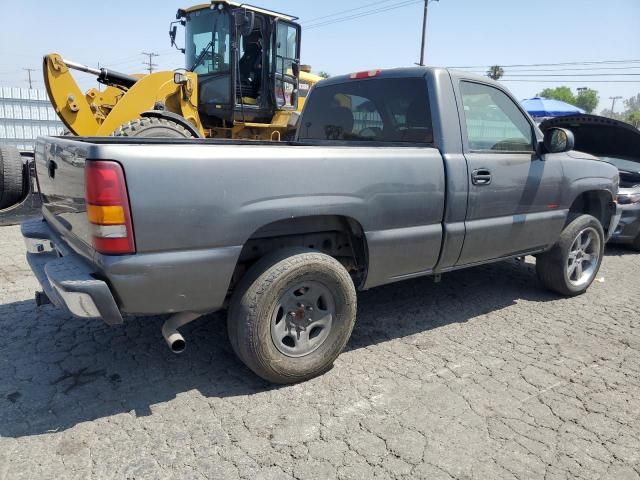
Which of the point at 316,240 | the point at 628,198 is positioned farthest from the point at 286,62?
A: the point at 316,240

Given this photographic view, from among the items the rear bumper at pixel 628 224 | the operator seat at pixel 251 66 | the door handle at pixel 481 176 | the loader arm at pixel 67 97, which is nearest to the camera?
the door handle at pixel 481 176

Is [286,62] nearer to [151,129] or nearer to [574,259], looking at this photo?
[151,129]

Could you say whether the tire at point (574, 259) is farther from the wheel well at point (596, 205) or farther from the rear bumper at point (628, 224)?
the rear bumper at point (628, 224)

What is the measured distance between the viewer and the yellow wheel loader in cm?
747

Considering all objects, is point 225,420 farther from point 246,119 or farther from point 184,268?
point 246,119

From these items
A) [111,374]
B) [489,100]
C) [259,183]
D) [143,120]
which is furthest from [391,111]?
[143,120]

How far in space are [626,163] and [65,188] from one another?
7862mm

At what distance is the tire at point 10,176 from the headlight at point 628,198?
8.31 meters

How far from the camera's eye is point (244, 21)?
7621 mm

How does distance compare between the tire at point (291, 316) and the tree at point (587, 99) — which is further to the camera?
the tree at point (587, 99)

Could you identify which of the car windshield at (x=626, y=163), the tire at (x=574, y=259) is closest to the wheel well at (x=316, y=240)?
the tire at (x=574, y=259)

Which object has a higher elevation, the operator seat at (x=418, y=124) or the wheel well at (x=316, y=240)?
the operator seat at (x=418, y=124)

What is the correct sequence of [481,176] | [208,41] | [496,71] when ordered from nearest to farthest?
1. [481,176]
2. [208,41]
3. [496,71]

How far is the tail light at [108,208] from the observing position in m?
2.34
